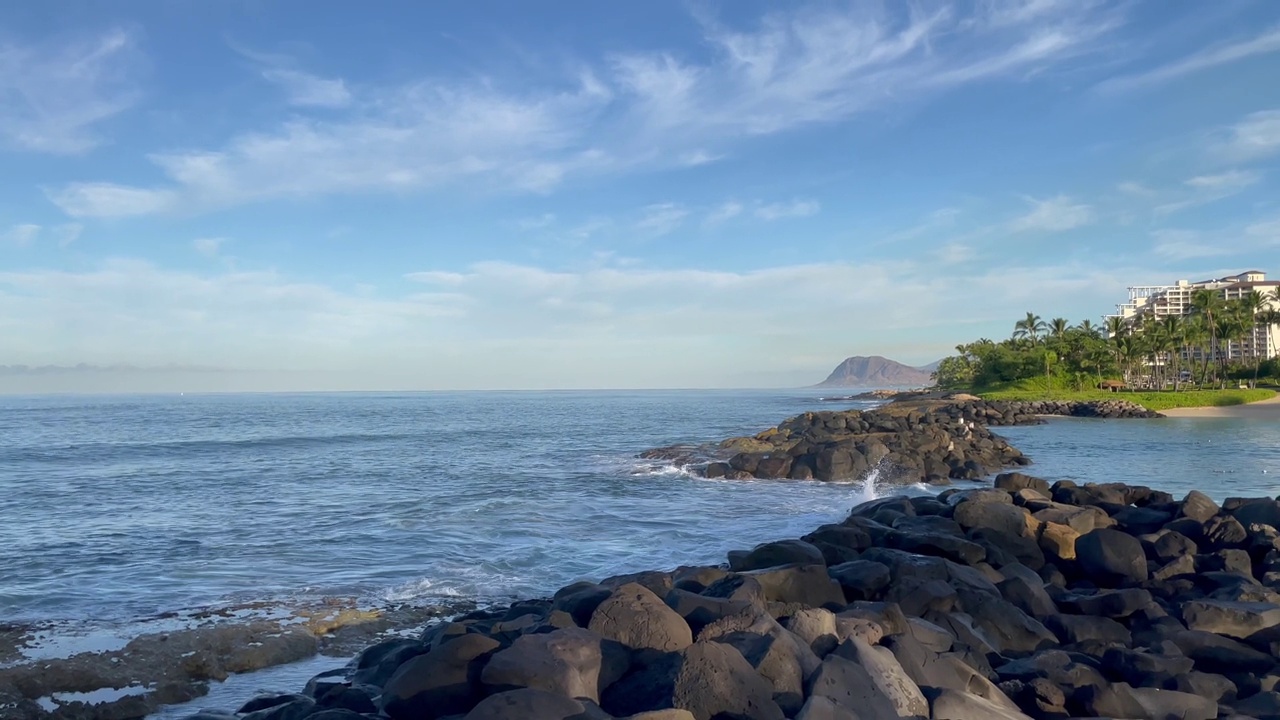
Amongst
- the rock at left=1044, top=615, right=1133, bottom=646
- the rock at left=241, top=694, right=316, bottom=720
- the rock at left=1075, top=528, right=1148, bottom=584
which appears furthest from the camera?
the rock at left=1075, top=528, right=1148, bottom=584

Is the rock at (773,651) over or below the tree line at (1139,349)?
below

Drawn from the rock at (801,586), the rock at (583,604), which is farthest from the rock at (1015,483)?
the rock at (583,604)

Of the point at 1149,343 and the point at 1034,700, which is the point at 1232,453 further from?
the point at 1149,343

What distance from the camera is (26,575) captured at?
41.9 ft

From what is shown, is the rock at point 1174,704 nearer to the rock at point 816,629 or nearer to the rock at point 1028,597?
the rock at point 816,629

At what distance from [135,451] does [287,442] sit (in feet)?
24.8

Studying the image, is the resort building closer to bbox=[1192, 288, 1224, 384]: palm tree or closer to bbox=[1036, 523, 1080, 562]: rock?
bbox=[1192, 288, 1224, 384]: palm tree

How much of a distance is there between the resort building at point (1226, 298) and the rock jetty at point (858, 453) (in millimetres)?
62205

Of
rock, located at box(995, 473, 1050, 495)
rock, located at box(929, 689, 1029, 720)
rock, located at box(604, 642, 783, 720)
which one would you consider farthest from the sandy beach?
rock, located at box(604, 642, 783, 720)

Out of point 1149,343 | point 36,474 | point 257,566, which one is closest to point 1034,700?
point 257,566

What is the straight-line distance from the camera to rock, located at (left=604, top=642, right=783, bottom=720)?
4938 millimetres

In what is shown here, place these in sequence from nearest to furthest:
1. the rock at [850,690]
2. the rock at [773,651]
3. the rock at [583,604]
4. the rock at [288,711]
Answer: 1. the rock at [850,690]
2. the rock at [773,651]
3. the rock at [288,711]
4. the rock at [583,604]

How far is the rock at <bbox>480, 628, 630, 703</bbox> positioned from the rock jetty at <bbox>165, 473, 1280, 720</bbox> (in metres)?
0.01

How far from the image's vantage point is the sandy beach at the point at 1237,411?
5221cm
